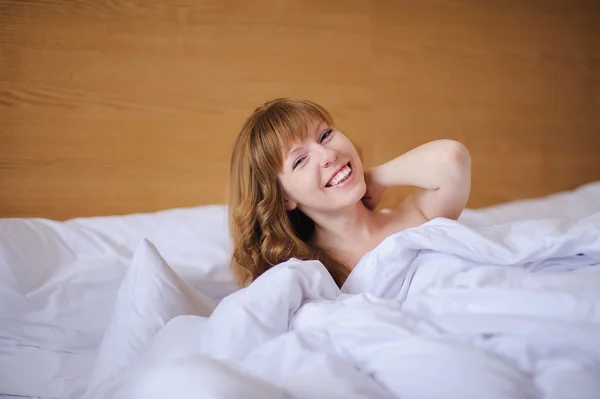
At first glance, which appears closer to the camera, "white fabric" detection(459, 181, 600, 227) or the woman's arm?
the woman's arm

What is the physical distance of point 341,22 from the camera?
6.05ft

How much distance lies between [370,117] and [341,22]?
0.27 m

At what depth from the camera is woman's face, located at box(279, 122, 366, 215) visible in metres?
1.29

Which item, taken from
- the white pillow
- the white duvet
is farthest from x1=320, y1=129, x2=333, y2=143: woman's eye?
the white pillow

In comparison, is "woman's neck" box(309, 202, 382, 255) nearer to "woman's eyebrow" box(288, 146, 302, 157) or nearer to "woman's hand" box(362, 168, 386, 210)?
"woman's hand" box(362, 168, 386, 210)

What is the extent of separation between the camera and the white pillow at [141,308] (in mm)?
1172

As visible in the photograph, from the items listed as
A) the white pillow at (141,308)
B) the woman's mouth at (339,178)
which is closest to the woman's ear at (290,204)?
the woman's mouth at (339,178)

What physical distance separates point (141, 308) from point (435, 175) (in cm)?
62

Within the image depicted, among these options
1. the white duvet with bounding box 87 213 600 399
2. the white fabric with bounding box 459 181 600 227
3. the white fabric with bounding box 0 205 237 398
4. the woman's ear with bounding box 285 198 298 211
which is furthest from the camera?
the white fabric with bounding box 459 181 600 227

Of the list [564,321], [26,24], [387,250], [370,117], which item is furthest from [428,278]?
[26,24]

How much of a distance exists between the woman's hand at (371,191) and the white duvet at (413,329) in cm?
27

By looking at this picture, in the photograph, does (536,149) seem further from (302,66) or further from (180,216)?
(180,216)

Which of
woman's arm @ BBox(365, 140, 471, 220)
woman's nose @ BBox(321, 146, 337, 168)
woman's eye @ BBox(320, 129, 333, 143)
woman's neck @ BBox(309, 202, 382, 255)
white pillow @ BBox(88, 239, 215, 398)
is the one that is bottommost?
white pillow @ BBox(88, 239, 215, 398)

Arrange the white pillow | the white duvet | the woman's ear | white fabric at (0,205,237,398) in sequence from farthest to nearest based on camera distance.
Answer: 1. the woman's ear
2. white fabric at (0,205,237,398)
3. the white pillow
4. the white duvet
